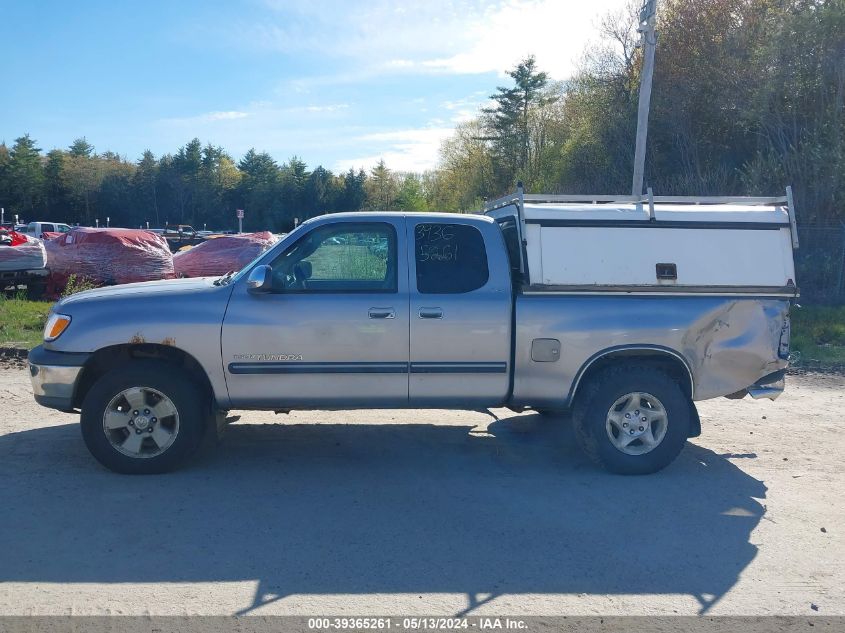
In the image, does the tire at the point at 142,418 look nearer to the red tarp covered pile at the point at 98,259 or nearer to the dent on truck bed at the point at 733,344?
the dent on truck bed at the point at 733,344

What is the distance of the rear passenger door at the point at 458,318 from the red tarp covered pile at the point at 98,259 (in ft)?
38.7

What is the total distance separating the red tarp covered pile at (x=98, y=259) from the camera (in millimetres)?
16062

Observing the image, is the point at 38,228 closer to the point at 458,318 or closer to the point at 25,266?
the point at 25,266

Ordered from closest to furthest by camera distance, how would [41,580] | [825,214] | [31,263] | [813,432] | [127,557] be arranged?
[41,580] → [127,557] → [813,432] → [31,263] → [825,214]

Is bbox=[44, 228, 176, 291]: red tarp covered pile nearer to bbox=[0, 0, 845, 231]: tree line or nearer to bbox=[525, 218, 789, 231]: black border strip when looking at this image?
bbox=[0, 0, 845, 231]: tree line

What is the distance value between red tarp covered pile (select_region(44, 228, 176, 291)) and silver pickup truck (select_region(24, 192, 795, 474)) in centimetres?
1103

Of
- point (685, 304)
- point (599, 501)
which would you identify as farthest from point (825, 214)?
point (599, 501)

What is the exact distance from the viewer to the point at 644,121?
15922mm

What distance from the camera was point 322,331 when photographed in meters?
5.59

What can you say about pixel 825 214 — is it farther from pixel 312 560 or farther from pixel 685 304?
pixel 312 560

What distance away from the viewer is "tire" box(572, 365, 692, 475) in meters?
5.85

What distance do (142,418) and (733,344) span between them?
15.3 ft

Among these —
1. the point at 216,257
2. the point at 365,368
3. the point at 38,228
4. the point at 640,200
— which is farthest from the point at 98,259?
the point at 38,228

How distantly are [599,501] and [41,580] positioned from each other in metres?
3.61
